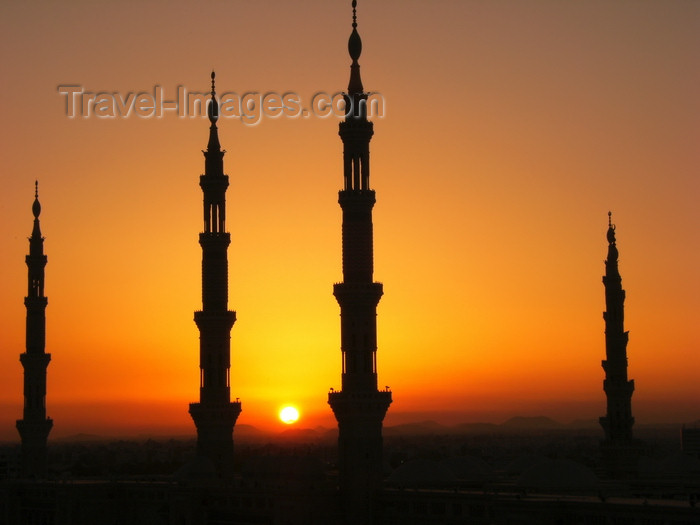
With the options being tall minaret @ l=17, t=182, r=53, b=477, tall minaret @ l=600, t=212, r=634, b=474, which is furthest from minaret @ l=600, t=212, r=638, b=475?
tall minaret @ l=17, t=182, r=53, b=477

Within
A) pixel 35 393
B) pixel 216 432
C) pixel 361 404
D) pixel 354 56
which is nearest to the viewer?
pixel 361 404

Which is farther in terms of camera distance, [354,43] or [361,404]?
[354,43]

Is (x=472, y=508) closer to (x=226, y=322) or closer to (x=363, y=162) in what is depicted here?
(x=363, y=162)

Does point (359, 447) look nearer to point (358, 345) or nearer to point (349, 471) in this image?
point (349, 471)

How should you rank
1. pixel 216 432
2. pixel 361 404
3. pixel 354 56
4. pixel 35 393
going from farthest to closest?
pixel 35 393 → pixel 216 432 → pixel 354 56 → pixel 361 404

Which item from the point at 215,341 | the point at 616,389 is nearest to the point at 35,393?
the point at 215,341

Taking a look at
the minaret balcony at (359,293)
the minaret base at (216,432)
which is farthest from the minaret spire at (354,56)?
the minaret base at (216,432)

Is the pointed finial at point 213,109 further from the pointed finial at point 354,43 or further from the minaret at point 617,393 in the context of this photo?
the minaret at point 617,393
